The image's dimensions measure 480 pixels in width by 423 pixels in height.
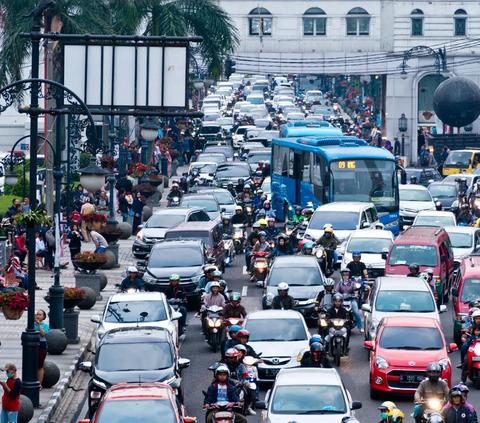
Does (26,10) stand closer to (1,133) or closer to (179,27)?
(179,27)

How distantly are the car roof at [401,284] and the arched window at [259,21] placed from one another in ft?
169

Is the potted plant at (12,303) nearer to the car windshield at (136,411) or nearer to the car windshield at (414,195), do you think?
the car windshield at (136,411)

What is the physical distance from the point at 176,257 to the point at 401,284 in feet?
21.9

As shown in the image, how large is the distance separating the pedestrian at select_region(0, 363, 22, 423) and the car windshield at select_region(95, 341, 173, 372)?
61.7 inches

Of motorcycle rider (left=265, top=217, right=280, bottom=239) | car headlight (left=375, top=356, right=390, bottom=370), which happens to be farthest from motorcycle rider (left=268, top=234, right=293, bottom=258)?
car headlight (left=375, top=356, right=390, bottom=370)

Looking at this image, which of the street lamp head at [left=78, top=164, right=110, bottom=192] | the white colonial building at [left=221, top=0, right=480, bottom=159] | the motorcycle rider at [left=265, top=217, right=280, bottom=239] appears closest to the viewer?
the street lamp head at [left=78, top=164, right=110, bottom=192]

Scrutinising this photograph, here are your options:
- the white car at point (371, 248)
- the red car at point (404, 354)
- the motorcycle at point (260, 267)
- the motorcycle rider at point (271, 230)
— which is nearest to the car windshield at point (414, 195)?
the motorcycle rider at point (271, 230)

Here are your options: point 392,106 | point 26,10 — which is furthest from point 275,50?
point 26,10

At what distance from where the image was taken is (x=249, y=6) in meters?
77.8

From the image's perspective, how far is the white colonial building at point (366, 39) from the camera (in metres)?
77.0

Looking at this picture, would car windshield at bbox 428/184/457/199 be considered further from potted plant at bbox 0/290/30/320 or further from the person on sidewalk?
potted plant at bbox 0/290/30/320

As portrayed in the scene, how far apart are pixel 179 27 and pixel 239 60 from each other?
25.4m

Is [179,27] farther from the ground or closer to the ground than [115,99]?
farther from the ground

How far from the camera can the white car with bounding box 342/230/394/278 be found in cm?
3275
